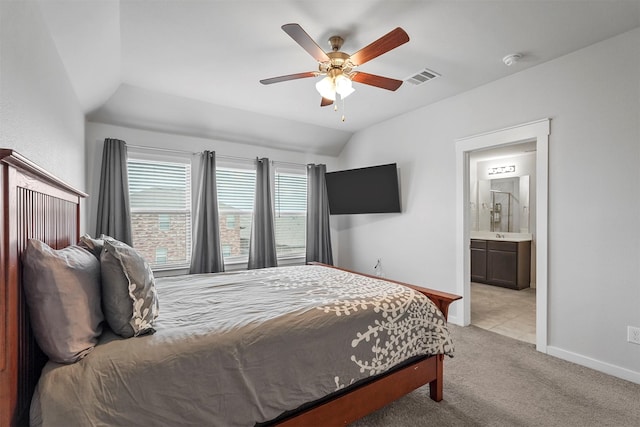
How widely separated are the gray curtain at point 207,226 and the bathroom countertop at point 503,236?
4697 mm

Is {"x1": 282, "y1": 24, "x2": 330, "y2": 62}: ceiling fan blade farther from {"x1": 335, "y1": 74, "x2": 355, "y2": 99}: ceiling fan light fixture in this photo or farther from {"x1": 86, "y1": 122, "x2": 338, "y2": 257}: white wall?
{"x1": 86, "y1": 122, "x2": 338, "y2": 257}: white wall

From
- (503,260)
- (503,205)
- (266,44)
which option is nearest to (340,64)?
(266,44)

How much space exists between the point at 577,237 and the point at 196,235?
13.2 ft

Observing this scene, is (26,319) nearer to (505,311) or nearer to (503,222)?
(505,311)

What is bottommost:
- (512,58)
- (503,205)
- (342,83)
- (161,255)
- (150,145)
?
(161,255)

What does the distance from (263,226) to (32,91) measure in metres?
3.07

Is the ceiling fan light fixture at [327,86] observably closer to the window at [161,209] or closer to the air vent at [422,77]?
the air vent at [422,77]

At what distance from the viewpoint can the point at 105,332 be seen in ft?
4.48

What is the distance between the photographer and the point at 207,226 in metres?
3.94

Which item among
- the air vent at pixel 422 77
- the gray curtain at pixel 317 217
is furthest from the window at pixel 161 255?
the air vent at pixel 422 77

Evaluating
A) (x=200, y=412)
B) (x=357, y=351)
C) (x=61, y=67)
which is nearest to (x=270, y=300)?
(x=357, y=351)

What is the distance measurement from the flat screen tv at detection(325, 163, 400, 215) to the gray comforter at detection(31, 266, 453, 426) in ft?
6.99

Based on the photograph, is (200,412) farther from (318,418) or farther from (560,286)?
(560,286)

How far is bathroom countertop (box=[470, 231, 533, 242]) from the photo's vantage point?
5234 mm
